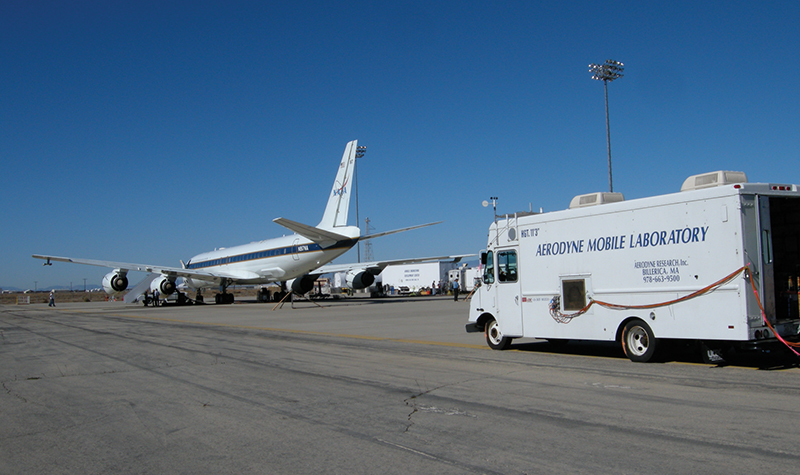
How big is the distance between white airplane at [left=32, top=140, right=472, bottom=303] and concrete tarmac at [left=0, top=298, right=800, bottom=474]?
20.2 meters

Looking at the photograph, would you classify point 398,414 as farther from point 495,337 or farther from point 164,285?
point 164,285

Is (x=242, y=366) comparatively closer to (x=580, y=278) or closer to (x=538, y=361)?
(x=538, y=361)

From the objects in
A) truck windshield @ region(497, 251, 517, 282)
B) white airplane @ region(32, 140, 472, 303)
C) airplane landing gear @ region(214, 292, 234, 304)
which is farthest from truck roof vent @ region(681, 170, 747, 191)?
airplane landing gear @ region(214, 292, 234, 304)

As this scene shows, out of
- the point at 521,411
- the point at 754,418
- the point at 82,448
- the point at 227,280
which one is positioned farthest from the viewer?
the point at 227,280

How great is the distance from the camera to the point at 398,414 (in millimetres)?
6770

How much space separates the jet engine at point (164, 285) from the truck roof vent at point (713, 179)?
3967cm

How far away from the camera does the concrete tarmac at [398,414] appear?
5.05 m

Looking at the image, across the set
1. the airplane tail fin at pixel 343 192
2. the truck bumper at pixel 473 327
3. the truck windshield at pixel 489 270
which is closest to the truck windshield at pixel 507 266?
the truck windshield at pixel 489 270

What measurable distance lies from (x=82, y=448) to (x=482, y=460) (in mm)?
3871

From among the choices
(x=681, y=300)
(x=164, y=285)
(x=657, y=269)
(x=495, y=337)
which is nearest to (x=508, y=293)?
(x=495, y=337)

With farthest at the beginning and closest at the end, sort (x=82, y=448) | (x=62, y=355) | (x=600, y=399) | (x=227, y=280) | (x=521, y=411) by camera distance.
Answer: (x=227, y=280) → (x=62, y=355) → (x=600, y=399) → (x=521, y=411) → (x=82, y=448)

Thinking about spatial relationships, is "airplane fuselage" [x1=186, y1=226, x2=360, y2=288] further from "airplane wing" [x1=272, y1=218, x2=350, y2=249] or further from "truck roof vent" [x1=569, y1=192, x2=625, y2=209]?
"truck roof vent" [x1=569, y1=192, x2=625, y2=209]

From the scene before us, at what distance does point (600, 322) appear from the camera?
35.1ft

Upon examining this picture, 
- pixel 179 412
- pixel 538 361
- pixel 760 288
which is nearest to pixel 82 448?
pixel 179 412
